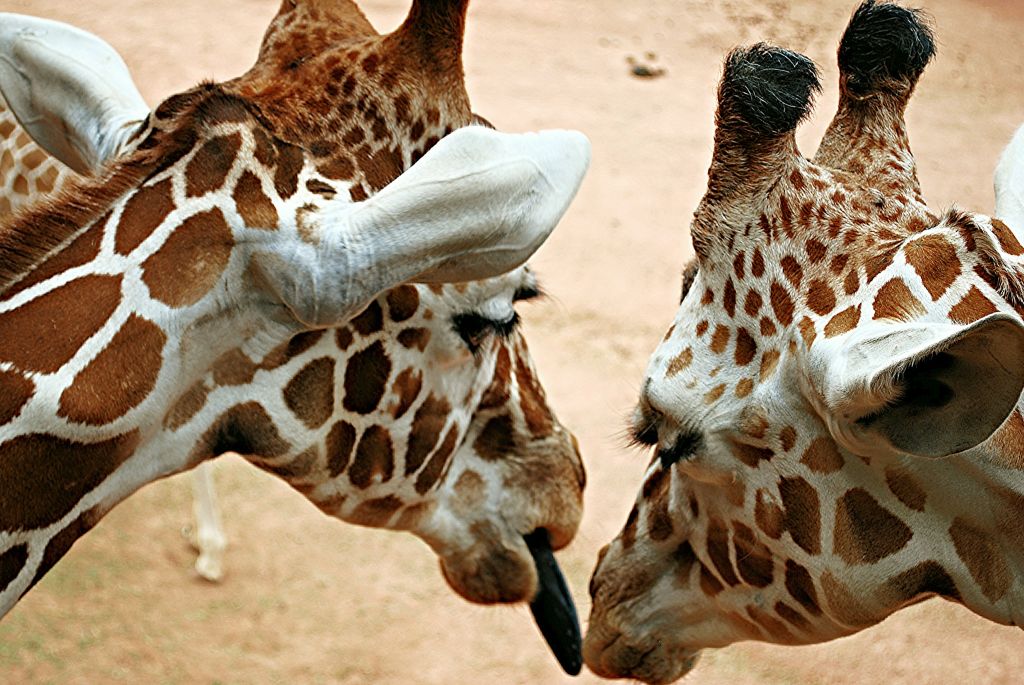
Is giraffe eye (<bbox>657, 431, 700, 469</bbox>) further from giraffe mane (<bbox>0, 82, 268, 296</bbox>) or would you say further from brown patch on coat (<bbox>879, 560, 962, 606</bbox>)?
giraffe mane (<bbox>0, 82, 268, 296</bbox>)

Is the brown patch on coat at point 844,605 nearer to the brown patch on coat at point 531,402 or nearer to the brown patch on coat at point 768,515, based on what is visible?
the brown patch on coat at point 768,515

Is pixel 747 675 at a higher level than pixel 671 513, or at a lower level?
lower

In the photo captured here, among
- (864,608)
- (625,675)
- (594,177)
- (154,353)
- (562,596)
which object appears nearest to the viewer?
(154,353)

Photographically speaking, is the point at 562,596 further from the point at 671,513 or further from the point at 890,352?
the point at 890,352

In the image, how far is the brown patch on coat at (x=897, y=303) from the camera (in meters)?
1.77

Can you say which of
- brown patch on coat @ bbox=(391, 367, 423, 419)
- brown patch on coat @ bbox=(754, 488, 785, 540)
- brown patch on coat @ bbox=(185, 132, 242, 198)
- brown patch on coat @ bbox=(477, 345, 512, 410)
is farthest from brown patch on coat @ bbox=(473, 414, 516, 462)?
brown patch on coat @ bbox=(185, 132, 242, 198)

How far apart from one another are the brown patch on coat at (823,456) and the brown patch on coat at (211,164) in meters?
0.95

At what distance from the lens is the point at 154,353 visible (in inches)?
71.5

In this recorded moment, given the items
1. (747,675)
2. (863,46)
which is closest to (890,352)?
(863,46)

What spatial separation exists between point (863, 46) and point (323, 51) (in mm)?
932

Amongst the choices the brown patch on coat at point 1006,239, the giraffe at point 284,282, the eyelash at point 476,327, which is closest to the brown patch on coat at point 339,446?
the giraffe at point 284,282

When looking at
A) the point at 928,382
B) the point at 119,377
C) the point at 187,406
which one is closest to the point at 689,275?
the point at 928,382

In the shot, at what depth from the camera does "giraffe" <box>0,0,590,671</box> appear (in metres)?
1.74

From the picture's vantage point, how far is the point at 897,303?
5.88ft
